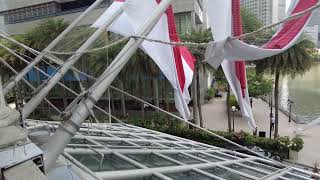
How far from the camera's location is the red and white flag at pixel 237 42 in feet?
23.0

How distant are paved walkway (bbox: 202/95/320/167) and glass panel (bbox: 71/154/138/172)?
13953 mm

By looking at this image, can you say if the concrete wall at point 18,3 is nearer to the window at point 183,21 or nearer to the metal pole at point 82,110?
the window at point 183,21

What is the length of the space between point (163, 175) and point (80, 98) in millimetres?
2489

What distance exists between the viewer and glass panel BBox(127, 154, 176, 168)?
8.19m

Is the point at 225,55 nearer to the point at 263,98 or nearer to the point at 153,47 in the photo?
the point at 153,47

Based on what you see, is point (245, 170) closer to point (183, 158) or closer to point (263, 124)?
point (183, 158)

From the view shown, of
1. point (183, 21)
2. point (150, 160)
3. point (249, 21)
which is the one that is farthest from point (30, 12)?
point (150, 160)

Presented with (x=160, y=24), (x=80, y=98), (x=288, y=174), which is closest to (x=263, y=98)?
(x=288, y=174)

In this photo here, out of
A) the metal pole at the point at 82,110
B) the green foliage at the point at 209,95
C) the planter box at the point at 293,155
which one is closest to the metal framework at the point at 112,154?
the metal pole at the point at 82,110

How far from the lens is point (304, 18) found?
7.16 meters

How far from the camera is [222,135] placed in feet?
77.4

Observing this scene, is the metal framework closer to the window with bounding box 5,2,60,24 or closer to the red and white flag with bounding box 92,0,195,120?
the red and white flag with bounding box 92,0,195,120

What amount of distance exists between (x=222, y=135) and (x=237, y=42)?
17394 mm

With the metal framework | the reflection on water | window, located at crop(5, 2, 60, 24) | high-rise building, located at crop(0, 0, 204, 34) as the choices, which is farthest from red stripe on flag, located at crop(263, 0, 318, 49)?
window, located at crop(5, 2, 60, 24)
